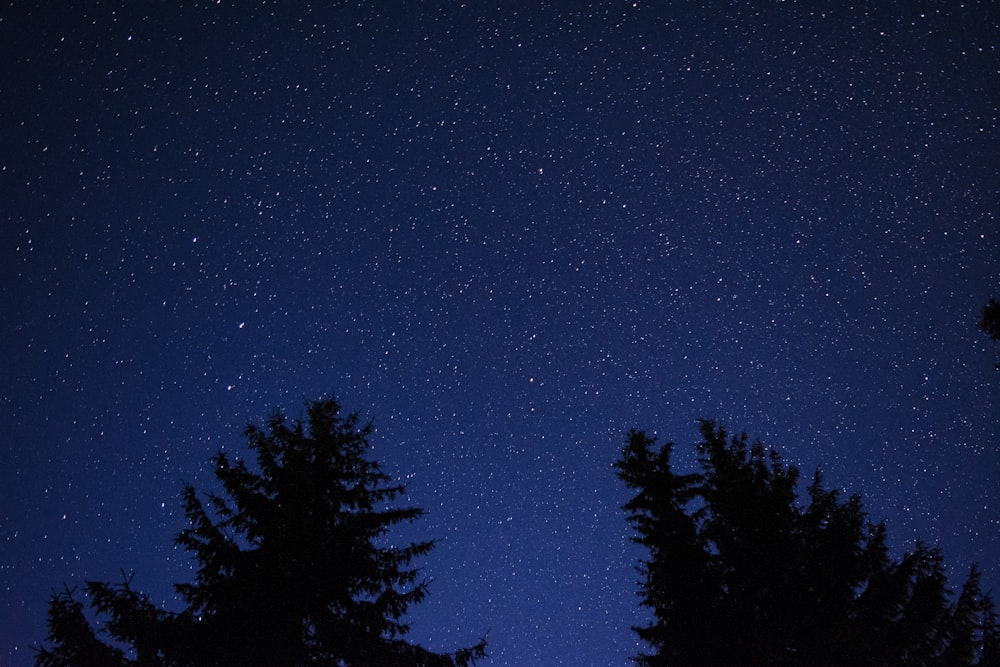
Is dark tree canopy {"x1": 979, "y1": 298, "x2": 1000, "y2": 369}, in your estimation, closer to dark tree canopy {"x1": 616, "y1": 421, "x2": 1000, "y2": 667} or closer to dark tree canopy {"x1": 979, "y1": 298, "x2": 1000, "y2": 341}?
dark tree canopy {"x1": 979, "y1": 298, "x2": 1000, "y2": 341}

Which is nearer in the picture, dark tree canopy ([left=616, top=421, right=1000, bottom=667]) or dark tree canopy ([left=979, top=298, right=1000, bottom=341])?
dark tree canopy ([left=979, top=298, right=1000, bottom=341])

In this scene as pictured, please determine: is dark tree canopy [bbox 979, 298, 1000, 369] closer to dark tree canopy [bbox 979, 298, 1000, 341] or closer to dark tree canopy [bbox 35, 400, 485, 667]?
dark tree canopy [bbox 979, 298, 1000, 341]

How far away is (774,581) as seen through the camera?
40.7 feet

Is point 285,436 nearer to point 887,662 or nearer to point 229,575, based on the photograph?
point 229,575

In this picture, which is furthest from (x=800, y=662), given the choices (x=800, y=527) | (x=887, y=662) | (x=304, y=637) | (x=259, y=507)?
(x=259, y=507)

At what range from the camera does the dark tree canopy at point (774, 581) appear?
11.4 meters

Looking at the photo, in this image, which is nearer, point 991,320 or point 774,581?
point 991,320

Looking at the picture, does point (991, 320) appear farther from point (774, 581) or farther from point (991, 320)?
point (774, 581)

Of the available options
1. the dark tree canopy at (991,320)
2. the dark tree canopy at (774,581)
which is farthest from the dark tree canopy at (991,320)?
the dark tree canopy at (774,581)

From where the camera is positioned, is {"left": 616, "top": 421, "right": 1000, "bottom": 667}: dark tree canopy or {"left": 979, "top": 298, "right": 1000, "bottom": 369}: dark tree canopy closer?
{"left": 979, "top": 298, "right": 1000, "bottom": 369}: dark tree canopy

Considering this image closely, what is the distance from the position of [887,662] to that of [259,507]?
11.3m

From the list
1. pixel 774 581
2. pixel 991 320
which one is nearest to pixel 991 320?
pixel 991 320

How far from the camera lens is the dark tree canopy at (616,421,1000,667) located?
37.4 feet

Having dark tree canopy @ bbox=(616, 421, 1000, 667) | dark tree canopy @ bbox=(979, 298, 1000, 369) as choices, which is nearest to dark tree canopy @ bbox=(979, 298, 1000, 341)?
dark tree canopy @ bbox=(979, 298, 1000, 369)
